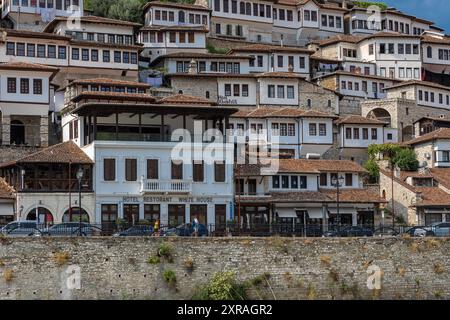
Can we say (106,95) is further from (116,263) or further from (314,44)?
(314,44)

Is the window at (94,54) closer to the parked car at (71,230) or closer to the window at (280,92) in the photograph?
the window at (280,92)

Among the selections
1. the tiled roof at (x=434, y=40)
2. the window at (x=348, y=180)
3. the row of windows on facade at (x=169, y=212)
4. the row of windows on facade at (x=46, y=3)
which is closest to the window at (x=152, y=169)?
the row of windows on facade at (x=169, y=212)

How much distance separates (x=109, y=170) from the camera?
56.0 m

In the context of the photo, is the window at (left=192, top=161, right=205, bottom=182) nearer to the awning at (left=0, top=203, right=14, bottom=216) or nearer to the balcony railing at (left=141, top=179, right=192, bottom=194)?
the balcony railing at (left=141, top=179, right=192, bottom=194)

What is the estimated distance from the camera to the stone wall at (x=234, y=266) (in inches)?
1609

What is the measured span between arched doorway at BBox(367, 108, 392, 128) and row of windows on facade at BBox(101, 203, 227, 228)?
108ft

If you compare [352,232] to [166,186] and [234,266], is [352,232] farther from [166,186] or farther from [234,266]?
[166,186]

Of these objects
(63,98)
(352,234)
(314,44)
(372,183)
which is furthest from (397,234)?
(314,44)

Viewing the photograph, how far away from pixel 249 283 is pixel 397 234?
974 cm

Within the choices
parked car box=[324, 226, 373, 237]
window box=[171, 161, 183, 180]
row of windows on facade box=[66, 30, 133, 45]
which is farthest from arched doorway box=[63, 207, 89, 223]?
row of windows on facade box=[66, 30, 133, 45]

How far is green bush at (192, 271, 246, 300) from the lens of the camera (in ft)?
138

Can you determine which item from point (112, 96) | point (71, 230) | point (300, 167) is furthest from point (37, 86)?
point (71, 230)

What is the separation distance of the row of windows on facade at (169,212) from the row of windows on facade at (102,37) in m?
32.0

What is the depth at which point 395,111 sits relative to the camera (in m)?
87.0
